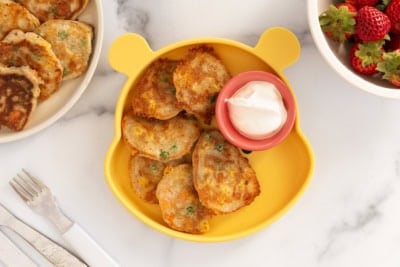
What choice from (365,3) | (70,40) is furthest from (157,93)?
(365,3)

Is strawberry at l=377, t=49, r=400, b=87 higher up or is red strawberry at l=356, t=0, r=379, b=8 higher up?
red strawberry at l=356, t=0, r=379, b=8

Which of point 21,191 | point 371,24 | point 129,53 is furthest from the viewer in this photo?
point 21,191

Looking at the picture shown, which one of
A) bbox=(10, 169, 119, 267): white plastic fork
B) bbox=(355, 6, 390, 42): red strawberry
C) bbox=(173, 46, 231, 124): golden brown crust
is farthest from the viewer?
bbox=(10, 169, 119, 267): white plastic fork

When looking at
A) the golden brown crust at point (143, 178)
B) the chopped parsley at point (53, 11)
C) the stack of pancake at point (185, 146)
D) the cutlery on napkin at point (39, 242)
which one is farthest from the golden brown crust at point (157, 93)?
the cutlery on napkin at point (39, 242)

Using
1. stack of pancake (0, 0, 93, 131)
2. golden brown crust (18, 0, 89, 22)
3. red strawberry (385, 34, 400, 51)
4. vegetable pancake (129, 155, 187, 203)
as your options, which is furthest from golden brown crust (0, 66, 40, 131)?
red strawberry (385, 34, 400, 51)

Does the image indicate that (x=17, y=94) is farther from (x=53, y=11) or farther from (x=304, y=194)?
(x=304, y=194)

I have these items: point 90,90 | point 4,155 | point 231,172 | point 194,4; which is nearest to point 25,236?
point 4,155

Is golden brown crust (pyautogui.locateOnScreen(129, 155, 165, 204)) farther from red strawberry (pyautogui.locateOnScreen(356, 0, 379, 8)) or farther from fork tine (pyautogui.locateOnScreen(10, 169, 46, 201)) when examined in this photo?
red strawberry (pyautogui.locateOnScreen(356, 0, 379, 8))
